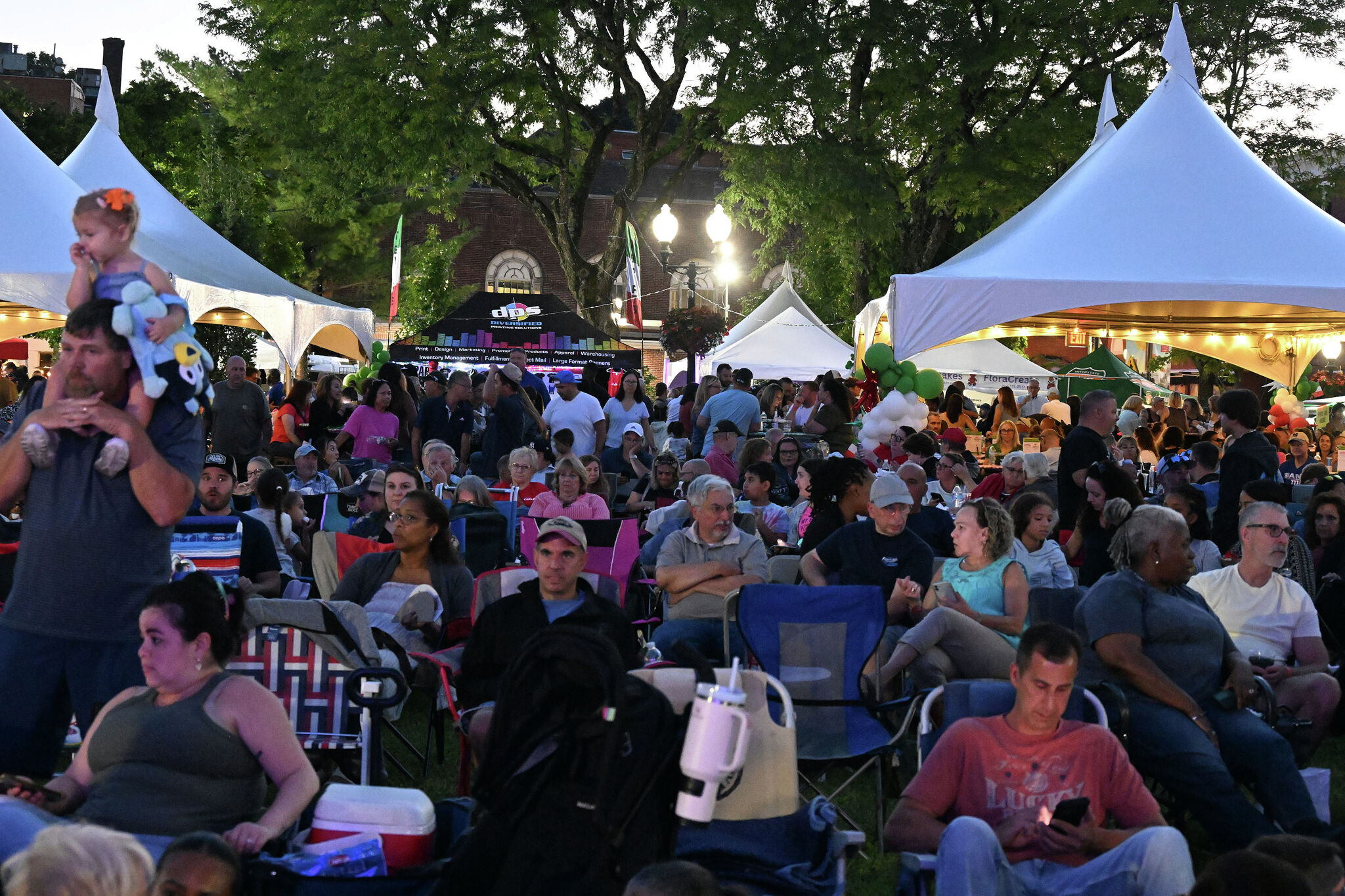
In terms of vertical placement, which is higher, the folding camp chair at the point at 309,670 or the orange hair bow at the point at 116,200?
the orange hair bow at the point at 116,200

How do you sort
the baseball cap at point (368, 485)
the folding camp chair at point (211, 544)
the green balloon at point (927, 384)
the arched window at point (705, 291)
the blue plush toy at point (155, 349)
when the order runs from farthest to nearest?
the arched window at point (705, 291), the green balloon at point (927, 384), the baseball cap at point (368, 485), the folding camp chair at point (211, 544), the blue plush toy at point (155, 349)

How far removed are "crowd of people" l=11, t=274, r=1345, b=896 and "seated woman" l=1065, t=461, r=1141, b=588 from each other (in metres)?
0.02

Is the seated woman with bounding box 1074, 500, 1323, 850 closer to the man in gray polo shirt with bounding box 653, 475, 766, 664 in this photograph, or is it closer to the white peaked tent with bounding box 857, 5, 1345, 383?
the man in gray polo shirt with bounding box 653, 475, 766, 664

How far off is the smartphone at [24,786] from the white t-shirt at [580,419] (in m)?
9.05

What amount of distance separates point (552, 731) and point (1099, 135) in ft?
42.8

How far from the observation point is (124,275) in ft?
11.7

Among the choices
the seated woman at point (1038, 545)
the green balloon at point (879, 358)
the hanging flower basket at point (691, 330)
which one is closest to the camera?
the seated woman at point (1038, 545)

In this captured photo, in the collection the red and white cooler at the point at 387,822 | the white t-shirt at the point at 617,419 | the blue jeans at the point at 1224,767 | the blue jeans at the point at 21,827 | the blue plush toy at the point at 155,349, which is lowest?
the blue jeans at the point at 1224,767

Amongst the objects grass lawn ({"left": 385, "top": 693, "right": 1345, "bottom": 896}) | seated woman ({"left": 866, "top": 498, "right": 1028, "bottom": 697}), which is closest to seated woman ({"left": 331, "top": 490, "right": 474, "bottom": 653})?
grass lawn ({"left": 385, "top": 693, "right": 1345, "bottom": 896})

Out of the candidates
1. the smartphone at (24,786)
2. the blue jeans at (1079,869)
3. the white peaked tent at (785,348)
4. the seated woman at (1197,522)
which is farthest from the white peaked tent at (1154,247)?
the white peaked tent at (785,348)

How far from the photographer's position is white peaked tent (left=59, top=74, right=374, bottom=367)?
16906 millimetres

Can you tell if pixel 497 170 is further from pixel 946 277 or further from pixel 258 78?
pixel 946 277

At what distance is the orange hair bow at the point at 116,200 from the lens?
355cm

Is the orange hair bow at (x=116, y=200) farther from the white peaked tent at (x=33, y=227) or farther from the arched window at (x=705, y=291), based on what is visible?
the arched window at (x=705, y=291)
